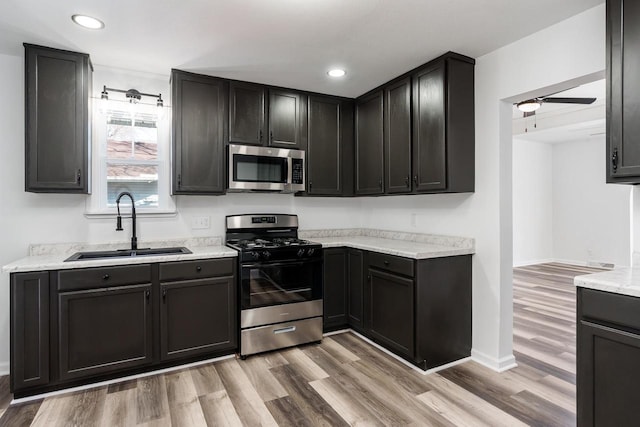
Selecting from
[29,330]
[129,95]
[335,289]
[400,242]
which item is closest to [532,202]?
[400,242]

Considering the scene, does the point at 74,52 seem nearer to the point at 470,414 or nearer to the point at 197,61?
the point at 197,61

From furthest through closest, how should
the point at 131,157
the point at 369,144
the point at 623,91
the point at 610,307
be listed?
the point at 369,144, the point at 131,157, the point at 623,91, the point at 610,307

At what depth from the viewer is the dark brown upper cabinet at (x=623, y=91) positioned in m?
1.74

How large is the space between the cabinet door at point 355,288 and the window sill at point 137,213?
175 centimetres

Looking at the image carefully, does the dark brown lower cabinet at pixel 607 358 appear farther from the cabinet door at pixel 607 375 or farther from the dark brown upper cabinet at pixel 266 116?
the dark brown upper cabinet at pixel 266 116

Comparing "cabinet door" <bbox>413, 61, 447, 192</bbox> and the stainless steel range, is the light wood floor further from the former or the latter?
"cabinet door" <bbox>413, 61, 447, 192</bbox>

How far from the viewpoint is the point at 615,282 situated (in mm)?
1590

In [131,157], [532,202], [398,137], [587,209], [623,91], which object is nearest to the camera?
[623,91]

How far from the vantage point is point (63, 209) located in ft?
9.42

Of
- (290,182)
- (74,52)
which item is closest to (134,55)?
(74,52)

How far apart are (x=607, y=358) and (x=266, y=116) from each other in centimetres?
302

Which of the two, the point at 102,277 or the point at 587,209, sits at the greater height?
the point at 587,209

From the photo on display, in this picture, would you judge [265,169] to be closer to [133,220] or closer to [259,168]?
[259,168]

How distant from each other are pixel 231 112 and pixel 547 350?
3498 millimetres
